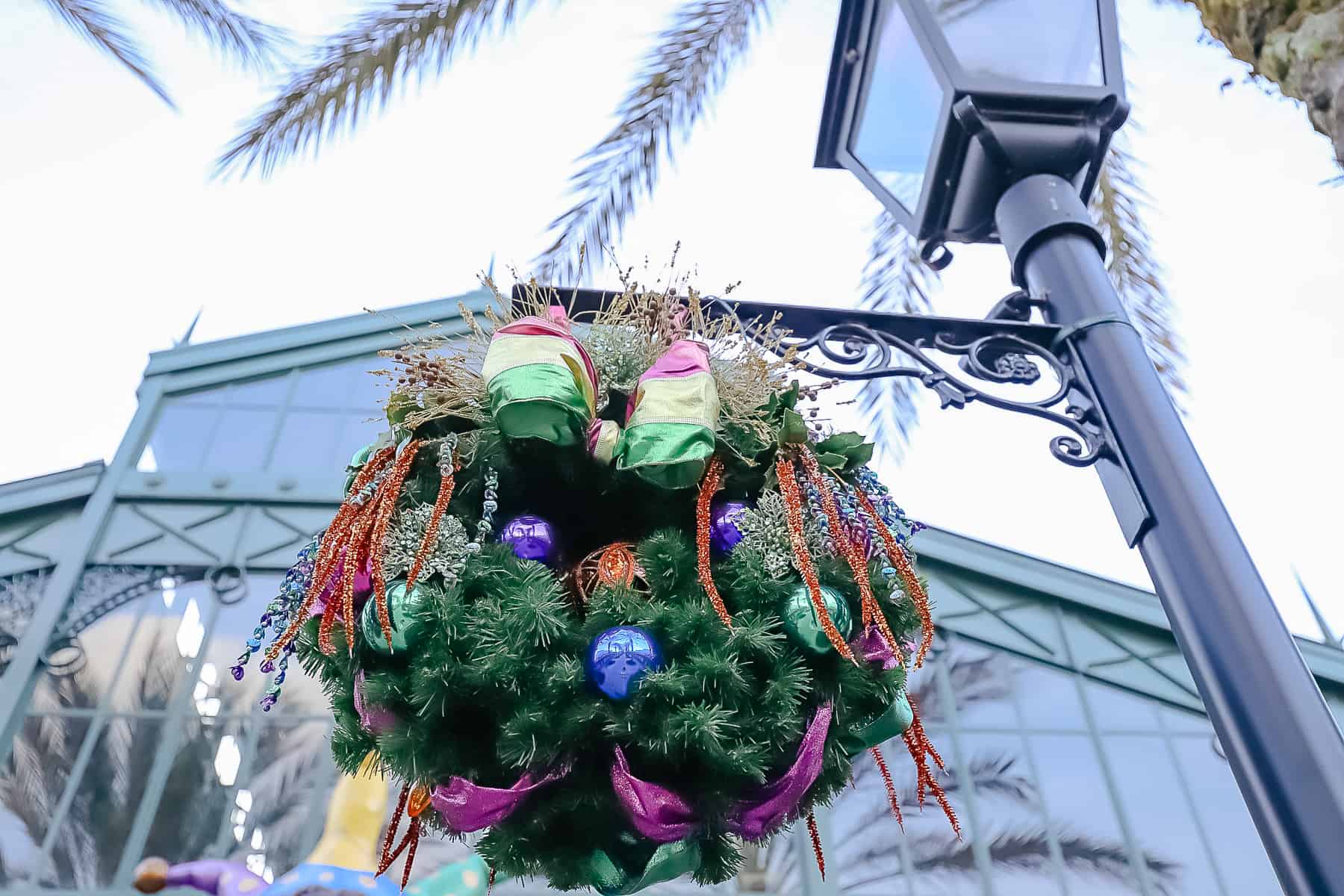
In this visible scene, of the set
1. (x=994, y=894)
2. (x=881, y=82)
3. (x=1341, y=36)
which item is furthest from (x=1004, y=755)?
(x=1341, y=36)

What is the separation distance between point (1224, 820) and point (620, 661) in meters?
7.48

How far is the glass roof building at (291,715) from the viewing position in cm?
678

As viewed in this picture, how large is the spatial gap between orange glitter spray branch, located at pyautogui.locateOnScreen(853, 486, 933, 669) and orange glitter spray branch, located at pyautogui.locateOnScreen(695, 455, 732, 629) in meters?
0.25

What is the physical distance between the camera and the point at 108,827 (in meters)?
6.71

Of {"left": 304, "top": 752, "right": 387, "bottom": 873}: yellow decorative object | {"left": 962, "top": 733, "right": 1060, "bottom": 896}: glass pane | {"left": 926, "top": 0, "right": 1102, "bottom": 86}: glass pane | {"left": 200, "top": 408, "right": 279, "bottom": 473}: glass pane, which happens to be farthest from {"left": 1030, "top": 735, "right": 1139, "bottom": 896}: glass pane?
{"left": 200, "top": 408, "right": 279, "bottom": 473}: glass pane

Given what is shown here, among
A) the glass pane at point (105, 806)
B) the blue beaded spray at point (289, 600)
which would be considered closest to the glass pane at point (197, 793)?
the glass pane at point (105, 806)

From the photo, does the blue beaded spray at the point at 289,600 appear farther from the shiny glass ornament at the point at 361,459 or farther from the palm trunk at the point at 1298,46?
the palm trunk at the point at 1298,46

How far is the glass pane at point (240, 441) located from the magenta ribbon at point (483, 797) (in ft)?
26.4

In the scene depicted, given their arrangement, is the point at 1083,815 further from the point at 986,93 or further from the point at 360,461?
the point at 360,461

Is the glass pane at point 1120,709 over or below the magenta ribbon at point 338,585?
over

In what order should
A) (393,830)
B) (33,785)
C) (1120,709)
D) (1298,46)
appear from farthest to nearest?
(1120,709) < (33,785) < (1298,46) < (393,830)

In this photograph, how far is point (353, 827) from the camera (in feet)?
20.5

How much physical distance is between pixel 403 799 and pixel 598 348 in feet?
3.03

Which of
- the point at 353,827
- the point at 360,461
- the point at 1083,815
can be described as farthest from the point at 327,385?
the point at 360,461
